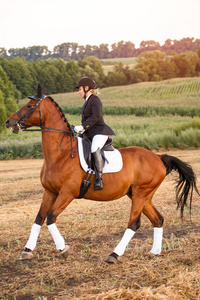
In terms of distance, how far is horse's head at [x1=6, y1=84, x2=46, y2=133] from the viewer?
5707 mm

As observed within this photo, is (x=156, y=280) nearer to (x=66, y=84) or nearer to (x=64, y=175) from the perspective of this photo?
(x=64, y=175)

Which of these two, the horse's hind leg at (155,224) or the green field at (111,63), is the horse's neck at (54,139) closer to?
the horse's hind leg at (155,224)

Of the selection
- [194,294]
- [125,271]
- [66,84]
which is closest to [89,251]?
[125,271]

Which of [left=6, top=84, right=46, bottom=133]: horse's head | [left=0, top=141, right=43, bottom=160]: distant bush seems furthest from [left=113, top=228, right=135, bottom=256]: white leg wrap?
[left=0, top=141, right=43, bottom=160]: distant bush

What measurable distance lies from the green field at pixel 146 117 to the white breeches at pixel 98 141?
61.3 feet

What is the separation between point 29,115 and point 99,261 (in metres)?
2.53

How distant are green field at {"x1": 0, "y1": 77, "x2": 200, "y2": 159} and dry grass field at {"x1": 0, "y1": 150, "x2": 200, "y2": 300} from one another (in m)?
16.6

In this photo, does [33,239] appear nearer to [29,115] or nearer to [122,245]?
[122,245]

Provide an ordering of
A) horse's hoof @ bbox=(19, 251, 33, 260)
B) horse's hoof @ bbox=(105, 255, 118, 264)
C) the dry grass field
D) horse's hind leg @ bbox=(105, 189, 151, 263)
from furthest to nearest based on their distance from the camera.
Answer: horse's hoof @ bbox=(19, 251, 33, 260)
horse's hind leg @ bbox=(105, 189, 151, 263)
horse's hoof @ bbox=(105, 255, 118, 264)
the dry grass field

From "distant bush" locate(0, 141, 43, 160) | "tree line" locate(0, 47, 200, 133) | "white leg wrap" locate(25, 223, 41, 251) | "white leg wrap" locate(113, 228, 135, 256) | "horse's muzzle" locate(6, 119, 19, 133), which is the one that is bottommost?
"distant bush" locate(0, 141, 43, 160)

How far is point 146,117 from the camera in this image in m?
48.5

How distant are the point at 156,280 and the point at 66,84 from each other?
9025 centimetres

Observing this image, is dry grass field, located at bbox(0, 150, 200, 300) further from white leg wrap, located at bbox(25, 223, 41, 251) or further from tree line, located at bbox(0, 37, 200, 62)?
tree line, located at bbox(0, 37, 200, 62)

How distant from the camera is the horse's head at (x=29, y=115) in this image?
18.7 feet
